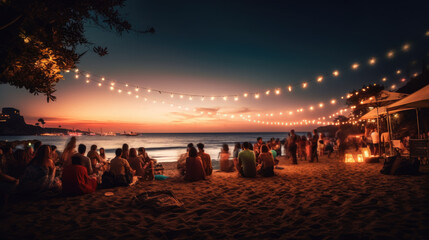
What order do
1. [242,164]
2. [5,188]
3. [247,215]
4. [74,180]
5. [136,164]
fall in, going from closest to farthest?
[247,215] < [5,188] < [74,180] < [136,164] < [242,164]

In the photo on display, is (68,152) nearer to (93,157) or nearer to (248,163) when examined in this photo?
(93,157)

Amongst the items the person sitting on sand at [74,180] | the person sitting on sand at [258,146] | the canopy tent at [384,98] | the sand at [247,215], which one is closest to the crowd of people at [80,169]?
the person sitting on sand at [74,180]

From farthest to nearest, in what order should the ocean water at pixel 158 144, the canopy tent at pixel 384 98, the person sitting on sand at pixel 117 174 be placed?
1. the ocean water at pixel 158 144
2. the canopy tent at pixel 384 98
3. the person sitting on sand at pixel 117 174

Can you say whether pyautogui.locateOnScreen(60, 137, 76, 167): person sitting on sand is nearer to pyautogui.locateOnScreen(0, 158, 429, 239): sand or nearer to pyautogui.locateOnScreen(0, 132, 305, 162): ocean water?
pyautogui.locateOnScreen(0, 158, 429, 239): sand

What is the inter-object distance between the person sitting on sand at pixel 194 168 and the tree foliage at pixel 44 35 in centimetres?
350

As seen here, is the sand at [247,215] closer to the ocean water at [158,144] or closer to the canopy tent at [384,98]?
the canopy tent at [384,98]

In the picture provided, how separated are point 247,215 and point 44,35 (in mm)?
4697

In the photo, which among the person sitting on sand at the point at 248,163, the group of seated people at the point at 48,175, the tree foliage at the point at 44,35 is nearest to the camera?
the tree foliage at the point at 44,35

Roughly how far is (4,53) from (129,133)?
103963 mm

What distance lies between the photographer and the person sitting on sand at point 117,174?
17.2 feet

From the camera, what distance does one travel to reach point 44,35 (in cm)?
366

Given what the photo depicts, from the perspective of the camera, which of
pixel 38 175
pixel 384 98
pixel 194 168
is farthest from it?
pixel 384 98

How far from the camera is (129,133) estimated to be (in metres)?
99.9

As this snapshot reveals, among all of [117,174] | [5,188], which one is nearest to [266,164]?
[117,174]
